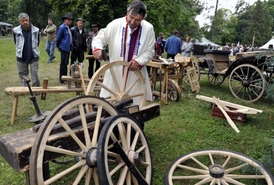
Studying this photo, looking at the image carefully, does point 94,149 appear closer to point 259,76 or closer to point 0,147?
point 0,147

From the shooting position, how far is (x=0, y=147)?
2027 millimetres

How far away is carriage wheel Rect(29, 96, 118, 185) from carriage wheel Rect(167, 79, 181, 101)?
3781 mm

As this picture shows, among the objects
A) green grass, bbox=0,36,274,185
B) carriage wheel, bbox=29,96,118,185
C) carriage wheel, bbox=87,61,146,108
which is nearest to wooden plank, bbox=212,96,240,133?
green grass, bbox=0,36,274,185

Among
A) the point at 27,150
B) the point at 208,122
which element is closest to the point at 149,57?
the point at 27,150

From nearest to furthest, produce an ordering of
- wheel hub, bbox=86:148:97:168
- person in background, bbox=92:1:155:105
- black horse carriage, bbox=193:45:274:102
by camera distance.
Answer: wheel hub, bbox=86:148:97:168
person in background, bbox=92:1:155:105
black horse carriage, bbox=193:45:274:102

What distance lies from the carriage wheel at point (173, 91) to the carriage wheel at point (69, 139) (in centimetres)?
378

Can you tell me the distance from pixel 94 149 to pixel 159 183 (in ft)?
3.44

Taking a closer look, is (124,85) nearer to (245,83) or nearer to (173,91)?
(173,91)

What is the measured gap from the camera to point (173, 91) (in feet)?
19.8

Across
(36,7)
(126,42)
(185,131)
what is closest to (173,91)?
(185,131)

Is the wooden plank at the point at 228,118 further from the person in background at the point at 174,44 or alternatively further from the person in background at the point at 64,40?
the person in background at the point at 174,44

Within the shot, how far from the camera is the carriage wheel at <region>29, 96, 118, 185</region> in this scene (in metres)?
1.72

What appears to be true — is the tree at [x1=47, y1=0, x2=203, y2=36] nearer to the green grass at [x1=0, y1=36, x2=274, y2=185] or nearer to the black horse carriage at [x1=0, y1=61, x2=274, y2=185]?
the green grass at [x1=0, y1=36, x2=274, y2=185]

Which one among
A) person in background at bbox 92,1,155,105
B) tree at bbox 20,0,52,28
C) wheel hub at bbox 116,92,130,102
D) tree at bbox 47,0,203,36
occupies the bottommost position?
wheel hub at bbox 116,92,130,102
